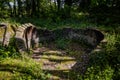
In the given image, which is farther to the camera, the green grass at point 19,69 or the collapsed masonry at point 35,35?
the collapsed masonry at point 35,35

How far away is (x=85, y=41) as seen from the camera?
63.2ft

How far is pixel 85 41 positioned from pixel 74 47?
4.51 feet

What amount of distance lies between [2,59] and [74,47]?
6.23m

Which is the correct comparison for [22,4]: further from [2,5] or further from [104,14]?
[104,14]

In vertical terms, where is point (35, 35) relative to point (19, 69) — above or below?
below

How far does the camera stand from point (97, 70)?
1045 centimetres

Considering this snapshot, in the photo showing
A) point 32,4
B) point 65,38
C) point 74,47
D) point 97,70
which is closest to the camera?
point 97,70

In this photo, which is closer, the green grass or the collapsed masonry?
the green grass

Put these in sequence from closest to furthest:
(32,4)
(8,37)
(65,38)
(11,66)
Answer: (11,66) < (8,37) < (65,38) < (32,4)

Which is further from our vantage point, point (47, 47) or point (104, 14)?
point (104, 14)

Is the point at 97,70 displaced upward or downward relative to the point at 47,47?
upward

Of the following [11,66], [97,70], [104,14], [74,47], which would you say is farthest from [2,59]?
[104,14]

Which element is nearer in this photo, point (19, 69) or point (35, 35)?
point (19, 69)

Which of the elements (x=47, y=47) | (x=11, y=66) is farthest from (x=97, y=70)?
(x=47, y=47)
